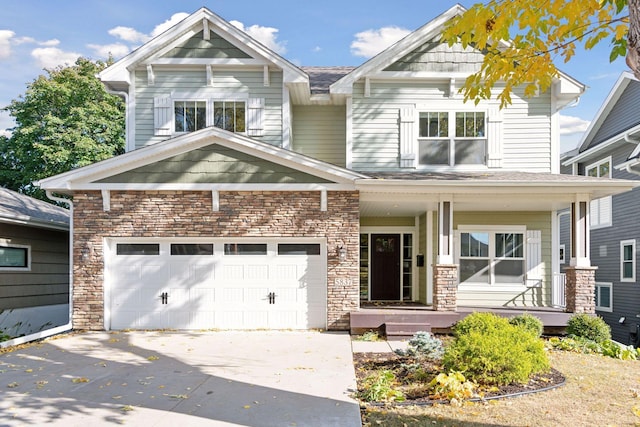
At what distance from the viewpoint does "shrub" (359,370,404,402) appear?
19.6 feet

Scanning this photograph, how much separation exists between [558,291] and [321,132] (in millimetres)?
7231

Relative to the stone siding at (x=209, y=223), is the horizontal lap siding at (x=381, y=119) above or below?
above

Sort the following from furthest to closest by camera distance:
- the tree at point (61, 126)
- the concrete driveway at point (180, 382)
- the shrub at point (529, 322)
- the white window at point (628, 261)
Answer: the tree at point (61, 126) → the white window at point (628, 261) → the shrub at point (529, 322) → the concrete driveway at point (180, 382)

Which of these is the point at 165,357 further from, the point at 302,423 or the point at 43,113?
the point at 43,113

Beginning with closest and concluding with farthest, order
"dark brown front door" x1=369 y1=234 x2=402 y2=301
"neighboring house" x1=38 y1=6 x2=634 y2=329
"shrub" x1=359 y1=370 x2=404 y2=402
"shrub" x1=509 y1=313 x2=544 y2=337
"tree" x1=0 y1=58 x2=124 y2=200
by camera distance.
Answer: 1. "shrub" x1=359 y1=370 x2=404 y2=402
2. "shrub" x1=509 y1=313 x2=544 y2=337
3. "neighboring house" x1=38 y1=6 x2=634 y2=329
4. "dark brown front door" x1=369 y1=234 x2=402 y2=301
5. "tree" x1=0 y1=58 x2=124 y2=200

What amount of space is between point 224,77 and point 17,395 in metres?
8.94

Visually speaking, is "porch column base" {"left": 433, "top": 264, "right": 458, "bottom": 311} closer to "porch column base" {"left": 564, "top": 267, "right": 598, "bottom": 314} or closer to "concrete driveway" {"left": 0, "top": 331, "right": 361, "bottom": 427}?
"concrete driveway" {"left": 0, "top": 331, "right": 361, "bottom": 427}

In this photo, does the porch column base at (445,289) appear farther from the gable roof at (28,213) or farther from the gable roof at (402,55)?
the gable roof at (28,213)

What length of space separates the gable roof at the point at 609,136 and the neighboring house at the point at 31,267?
1611cm

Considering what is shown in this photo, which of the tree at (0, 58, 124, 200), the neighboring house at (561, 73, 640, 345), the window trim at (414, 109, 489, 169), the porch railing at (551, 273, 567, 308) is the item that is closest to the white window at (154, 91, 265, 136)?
the window trim at (414, 109, 489, 169)

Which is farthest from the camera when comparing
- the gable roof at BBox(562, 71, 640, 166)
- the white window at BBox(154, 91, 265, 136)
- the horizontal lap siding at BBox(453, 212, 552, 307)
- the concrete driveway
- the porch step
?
the gable roof at BBox(562, 71, 640, 166)

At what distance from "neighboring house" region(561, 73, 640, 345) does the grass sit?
10.1m

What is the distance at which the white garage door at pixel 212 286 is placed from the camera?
36.7ft

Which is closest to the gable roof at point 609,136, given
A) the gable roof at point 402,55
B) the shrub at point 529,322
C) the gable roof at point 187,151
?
the gable roof at point 402,55
